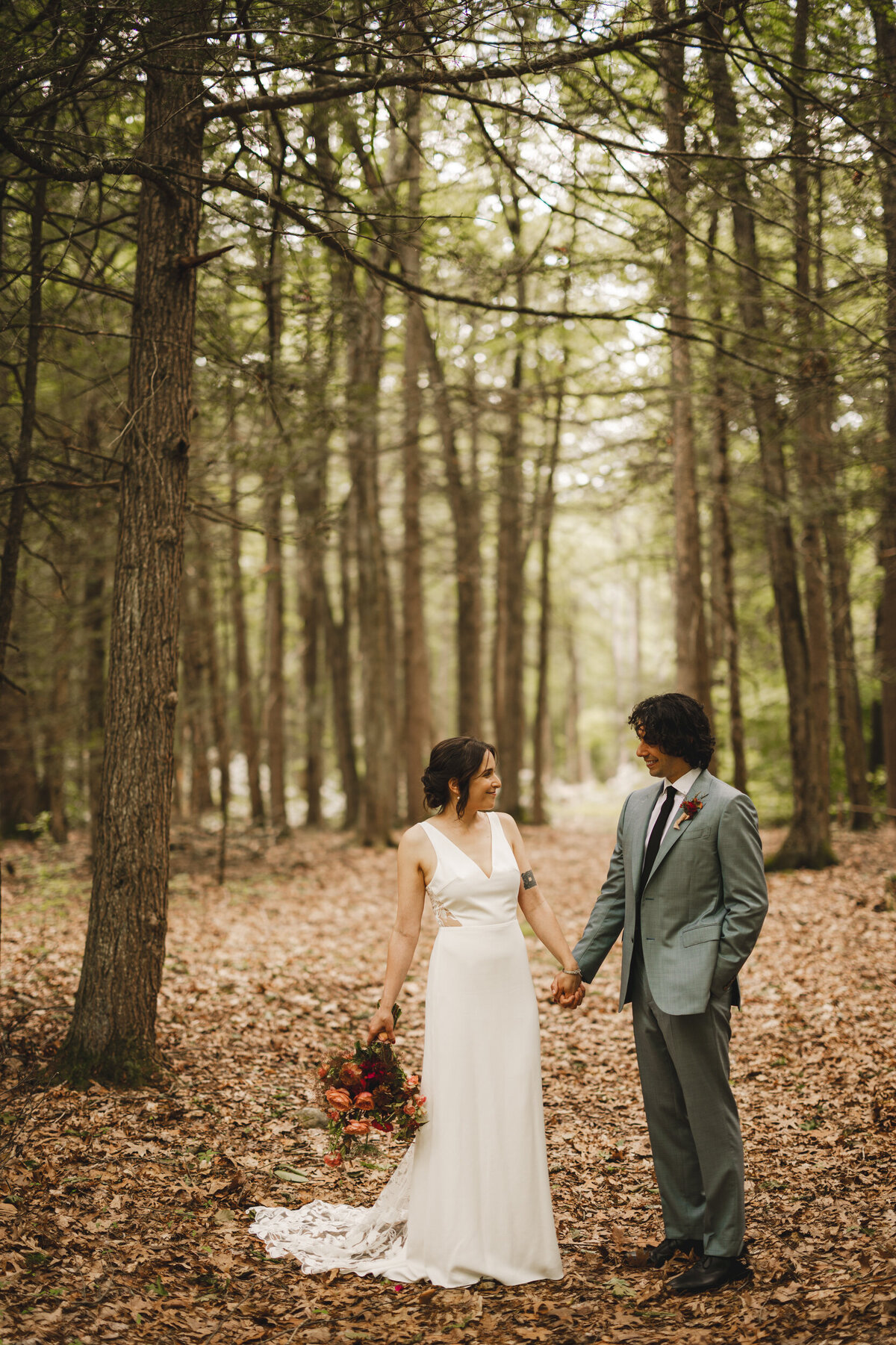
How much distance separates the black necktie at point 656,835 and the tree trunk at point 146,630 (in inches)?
116

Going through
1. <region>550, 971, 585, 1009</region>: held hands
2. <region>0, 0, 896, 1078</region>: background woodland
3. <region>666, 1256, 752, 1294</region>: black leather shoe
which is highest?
<region>0, 0, 896, 1078</region>: background woodland

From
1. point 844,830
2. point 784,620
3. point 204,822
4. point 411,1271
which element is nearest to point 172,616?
point 411,1271

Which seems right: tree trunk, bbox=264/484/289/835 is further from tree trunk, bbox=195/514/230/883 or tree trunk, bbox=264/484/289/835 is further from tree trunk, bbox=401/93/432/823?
tree trunk, bbox=401/93/432/823

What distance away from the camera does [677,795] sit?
405cm

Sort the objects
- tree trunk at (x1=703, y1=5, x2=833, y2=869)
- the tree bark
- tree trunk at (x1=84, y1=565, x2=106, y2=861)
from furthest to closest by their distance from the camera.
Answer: tree trunk at (x1=84, y1=565, x2=106, y2=861) < the tree bark < tree trunk at (x1=703, y1=5, x2=833, y2=869)

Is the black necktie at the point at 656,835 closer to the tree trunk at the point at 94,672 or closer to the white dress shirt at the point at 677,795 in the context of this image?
the white dress shirt at the point at 677,795

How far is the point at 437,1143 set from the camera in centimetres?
390

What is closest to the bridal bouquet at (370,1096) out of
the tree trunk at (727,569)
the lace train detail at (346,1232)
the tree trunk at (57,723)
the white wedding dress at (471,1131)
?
the white wedding dress at (471,1131)

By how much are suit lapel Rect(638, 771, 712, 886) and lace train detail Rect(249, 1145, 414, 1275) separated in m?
1.68

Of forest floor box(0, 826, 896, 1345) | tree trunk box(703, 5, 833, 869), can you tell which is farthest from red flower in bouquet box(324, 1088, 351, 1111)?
tree trunk box(703, 5, 833, 869)

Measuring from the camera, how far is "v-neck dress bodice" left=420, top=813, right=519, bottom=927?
4.05 m

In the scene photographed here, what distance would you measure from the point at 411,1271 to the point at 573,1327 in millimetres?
743

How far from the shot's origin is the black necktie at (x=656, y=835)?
4.03 m

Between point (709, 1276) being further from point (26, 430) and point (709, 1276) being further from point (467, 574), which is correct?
point (467, 574)
